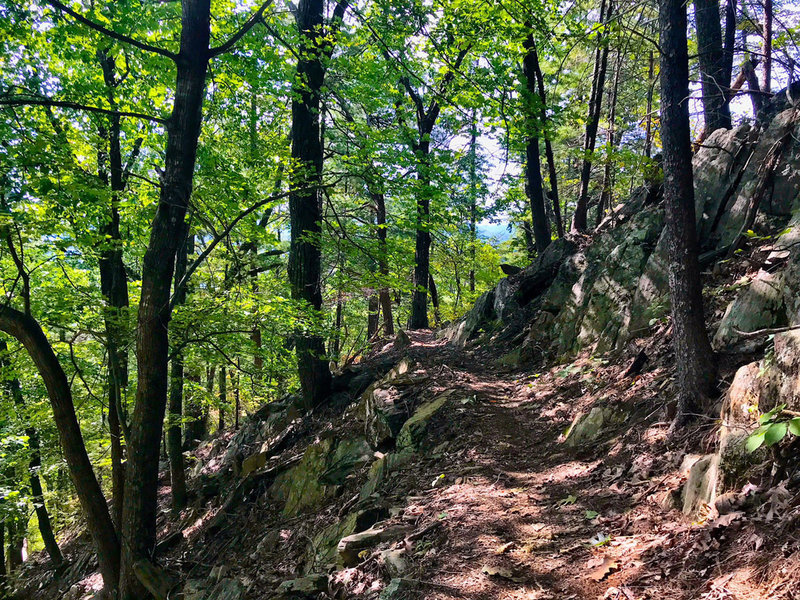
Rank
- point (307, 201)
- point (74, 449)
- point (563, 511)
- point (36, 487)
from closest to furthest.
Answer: point (563, 511)
point (74, 449)
point (307, 201)
point (36, 487)

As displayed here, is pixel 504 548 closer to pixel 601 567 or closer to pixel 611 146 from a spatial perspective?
pixel 601 567

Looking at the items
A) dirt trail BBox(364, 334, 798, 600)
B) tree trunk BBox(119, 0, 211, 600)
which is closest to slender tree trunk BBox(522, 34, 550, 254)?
dirt trail BBox(364, 334, 798, 600)

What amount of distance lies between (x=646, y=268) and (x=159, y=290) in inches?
276

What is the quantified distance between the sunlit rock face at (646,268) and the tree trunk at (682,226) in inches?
13.2

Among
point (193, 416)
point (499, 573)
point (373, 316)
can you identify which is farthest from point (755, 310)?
point (373, 316)

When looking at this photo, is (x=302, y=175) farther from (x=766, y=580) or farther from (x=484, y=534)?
(x=766, y=580)

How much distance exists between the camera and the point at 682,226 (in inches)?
167

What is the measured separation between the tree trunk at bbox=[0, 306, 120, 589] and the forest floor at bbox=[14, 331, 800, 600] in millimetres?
Answer: 929

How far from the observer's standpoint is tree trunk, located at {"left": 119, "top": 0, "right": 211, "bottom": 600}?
18.8ft

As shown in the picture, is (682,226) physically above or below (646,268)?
above

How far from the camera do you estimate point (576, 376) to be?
7.00 metres

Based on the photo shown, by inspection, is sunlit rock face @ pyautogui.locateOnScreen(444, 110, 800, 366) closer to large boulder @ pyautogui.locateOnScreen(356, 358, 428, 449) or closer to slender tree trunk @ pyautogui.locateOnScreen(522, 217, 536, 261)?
large boulder @ pyautogui.locateOnScreen(356, 358, 428, 449)

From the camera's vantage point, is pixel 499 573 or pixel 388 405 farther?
pixel 388 405

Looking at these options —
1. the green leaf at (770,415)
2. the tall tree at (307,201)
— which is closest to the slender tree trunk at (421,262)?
the tall tree at (307,201)
